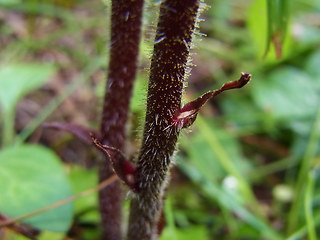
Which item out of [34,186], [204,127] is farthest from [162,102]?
[204,127]

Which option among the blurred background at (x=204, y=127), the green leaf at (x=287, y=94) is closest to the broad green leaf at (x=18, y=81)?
the blurred background at (x=204, y=127)

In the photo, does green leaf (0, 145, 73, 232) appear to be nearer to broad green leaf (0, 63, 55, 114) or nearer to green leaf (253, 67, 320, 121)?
broad green leaf (0, 63, 55, 114)

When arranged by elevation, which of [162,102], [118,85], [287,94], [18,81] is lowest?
[287,94]

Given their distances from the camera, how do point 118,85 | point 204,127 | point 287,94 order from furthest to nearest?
point 287,94
point 204,127
point 118,85

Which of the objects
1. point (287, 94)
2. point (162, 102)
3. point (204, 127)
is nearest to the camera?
point (162, 102)

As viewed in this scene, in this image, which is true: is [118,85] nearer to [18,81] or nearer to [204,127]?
[204,127]

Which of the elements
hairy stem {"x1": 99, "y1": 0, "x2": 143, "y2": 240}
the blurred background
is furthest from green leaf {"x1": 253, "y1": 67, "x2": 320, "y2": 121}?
hairy stem {"x1": 99, "y1": 0, "x2": 143, "y2": 240}

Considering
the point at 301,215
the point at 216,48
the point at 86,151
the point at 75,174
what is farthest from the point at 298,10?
the point at 75,174

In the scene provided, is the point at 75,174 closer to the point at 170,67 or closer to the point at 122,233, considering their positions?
the point at 122,233
